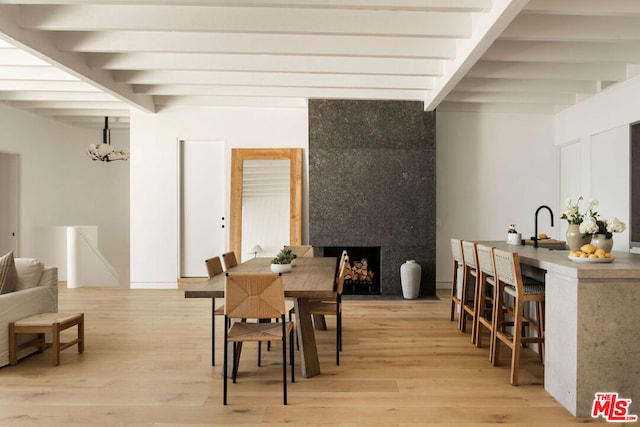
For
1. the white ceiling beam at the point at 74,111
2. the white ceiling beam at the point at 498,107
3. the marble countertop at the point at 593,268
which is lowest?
the marble countertop at the point at 593,268

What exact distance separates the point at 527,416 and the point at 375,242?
13.5 ft

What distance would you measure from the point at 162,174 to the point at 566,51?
5753 mm

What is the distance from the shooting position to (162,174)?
24.1 feet

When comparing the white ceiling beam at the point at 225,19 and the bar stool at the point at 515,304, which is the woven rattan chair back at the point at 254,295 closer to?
the bar stool at the point at 515,304

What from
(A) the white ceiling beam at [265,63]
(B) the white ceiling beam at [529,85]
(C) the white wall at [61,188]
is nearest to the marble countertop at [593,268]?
(A) the white ceiling beam at [265,63]

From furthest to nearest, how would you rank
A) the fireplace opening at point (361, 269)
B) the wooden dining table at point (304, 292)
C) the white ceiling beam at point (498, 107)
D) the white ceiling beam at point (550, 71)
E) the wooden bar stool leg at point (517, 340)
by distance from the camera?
1. the white ceiling beam at point (498, 107)
2. the fireplace opening at point (361, 269)
3. the white ceiling beam at point (550, 71)
4. the wooden bar stool leg at point (517, 340)
5. the wooden dining table at point (304, 292)

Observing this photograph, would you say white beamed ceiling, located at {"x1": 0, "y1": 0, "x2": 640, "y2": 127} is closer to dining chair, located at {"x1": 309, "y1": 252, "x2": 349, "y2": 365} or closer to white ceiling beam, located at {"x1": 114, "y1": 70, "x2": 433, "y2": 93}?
white ceiling beam, located at {"x1": 114, "y1": 70, "x2": 433, "y2": 93}

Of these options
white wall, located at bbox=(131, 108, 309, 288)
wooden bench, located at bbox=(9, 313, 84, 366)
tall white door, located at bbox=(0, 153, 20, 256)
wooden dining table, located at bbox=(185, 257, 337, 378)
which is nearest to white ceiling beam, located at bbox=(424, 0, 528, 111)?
wooden dining table, located at bbox=(185, 257, 337, 378)

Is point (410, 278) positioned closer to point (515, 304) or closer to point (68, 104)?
point (515, 304)

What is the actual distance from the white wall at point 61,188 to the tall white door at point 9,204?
0.31 ft

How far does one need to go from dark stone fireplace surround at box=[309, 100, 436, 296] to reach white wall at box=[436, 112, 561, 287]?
2.34 ft

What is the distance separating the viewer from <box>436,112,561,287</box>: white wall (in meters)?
7.40

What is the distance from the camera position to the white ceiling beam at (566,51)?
486 centimetres

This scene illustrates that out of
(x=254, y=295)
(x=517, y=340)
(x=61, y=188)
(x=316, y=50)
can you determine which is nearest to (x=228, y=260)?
(x=254, y=295)
